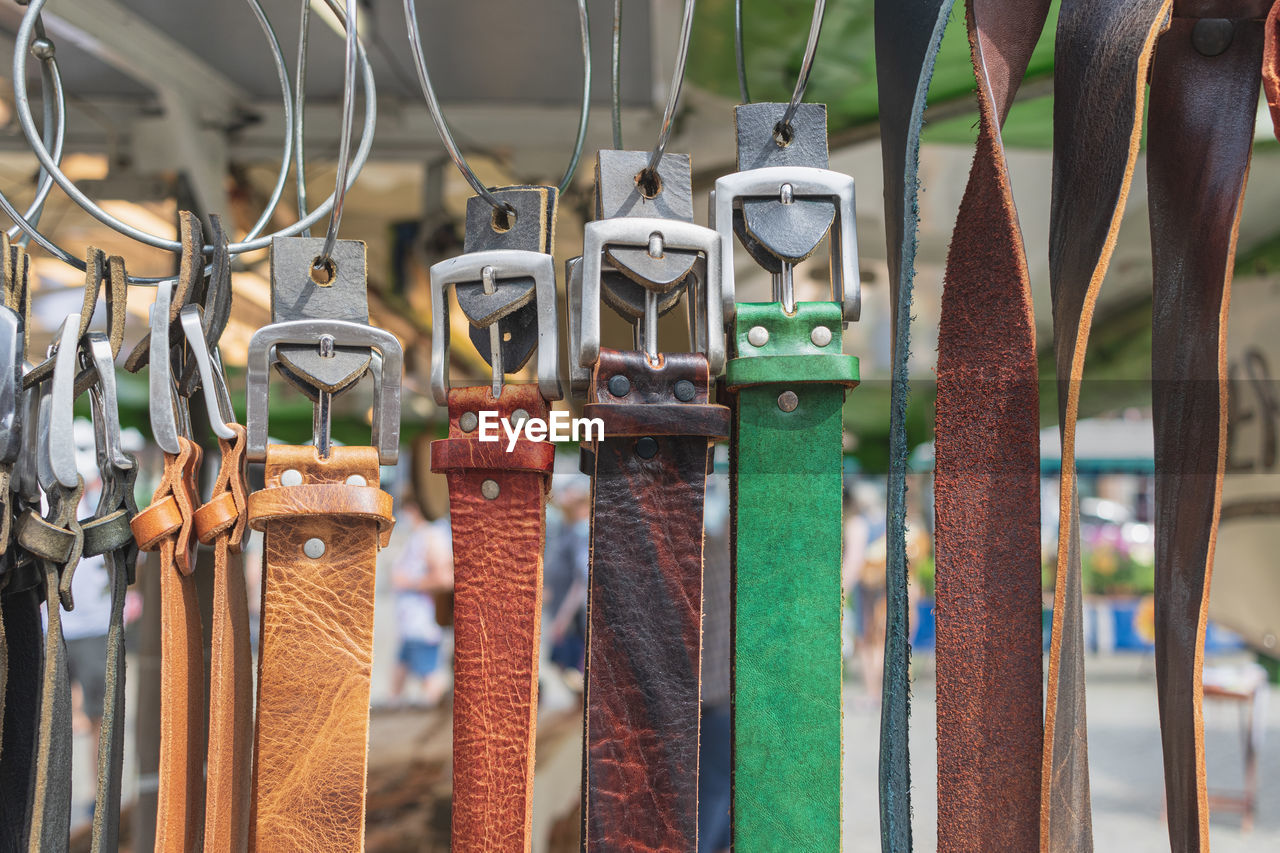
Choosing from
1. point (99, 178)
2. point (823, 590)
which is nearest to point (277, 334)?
point (823, 590)

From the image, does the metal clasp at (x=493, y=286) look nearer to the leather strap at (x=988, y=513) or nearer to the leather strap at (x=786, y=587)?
the leather strap at (x=786, y=587)

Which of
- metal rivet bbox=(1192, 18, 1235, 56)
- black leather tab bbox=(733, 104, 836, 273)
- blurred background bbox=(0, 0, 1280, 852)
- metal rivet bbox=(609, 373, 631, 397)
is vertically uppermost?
blurred background bbox=(0, 0, 1280, 852)

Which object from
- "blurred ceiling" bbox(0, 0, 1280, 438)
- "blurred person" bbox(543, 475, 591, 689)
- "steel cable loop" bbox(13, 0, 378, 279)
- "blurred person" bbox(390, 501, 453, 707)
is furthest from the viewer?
"blurred person" bbox(390, 501, 453, 707)

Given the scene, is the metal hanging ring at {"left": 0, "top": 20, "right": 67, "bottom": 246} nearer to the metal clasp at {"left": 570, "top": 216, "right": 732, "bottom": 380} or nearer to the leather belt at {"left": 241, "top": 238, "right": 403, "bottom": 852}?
the leather belt at {"left": 241, "top": 238, "right": 403, "bottom": 852}

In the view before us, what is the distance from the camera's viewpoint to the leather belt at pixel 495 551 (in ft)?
1.97

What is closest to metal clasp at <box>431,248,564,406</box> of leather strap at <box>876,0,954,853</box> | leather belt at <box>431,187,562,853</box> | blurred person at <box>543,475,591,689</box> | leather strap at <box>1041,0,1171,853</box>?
leather belt at <box>431,187,562,853</box>

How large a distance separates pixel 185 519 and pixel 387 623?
8164 millimetres

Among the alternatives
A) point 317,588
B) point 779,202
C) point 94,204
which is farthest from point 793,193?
point 94,204

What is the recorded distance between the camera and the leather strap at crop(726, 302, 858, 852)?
23.3 inches

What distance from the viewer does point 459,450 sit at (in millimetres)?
605

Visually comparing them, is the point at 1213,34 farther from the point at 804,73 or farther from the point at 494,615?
the point at 494,615

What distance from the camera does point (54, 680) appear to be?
64cm

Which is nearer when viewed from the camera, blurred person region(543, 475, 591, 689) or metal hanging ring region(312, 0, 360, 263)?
metal hanging ring region(312, 0, 360, 263)

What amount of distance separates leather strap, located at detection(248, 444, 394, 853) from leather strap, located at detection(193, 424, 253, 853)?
0.08ft
